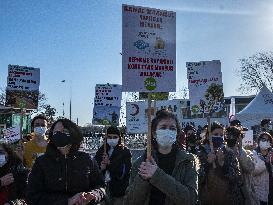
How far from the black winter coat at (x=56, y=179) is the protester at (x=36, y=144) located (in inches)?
122

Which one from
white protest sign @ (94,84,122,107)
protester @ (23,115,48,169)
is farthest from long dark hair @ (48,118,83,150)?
white protest sign @ (94,84,122,107)

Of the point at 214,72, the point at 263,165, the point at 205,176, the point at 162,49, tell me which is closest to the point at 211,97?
the point at 214,72

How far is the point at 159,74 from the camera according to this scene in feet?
18.7

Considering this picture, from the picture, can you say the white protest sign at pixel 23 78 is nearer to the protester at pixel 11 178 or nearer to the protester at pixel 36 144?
the protester at pixel 36 144

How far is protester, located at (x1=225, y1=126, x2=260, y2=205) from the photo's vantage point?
6659 millimetres

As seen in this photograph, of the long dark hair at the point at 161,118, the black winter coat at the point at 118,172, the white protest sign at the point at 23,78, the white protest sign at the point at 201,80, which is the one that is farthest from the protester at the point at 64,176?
the white protest sign at the point at 201,80

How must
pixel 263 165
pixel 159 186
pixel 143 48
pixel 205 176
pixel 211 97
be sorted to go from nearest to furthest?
pixel 159 186 → pixel 143 48 → pixel 205 176 → pixel 263 165 → pixel 211 97

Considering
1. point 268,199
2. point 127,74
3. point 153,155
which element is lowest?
point 268,199

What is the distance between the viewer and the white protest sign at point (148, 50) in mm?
5410

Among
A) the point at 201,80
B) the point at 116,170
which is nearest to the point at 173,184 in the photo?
the point at 116,170

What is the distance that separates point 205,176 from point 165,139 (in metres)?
2.26

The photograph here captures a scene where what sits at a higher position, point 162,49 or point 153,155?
point 162,49

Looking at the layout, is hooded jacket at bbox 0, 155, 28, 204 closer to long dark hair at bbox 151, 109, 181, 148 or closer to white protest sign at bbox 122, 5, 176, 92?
white protest sign at bbox 122, 5, 176, 92

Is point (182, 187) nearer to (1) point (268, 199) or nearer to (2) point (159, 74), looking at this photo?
(2) point (159, 74)
